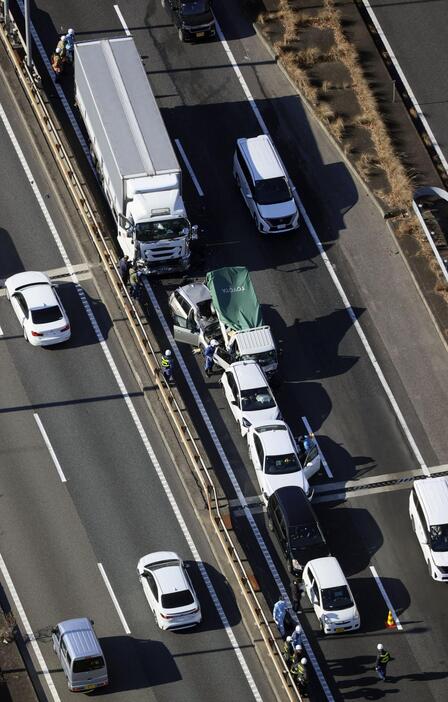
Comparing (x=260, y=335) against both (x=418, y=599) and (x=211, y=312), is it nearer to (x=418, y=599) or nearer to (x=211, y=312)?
(x=211, y=312)

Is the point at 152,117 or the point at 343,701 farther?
the point at 152,117

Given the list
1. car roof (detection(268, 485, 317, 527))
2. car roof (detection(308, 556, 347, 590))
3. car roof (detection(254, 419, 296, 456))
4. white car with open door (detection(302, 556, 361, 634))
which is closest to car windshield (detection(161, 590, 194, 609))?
white car with open door (detection(302, 556, 361, 634))

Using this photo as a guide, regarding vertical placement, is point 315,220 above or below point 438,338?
above

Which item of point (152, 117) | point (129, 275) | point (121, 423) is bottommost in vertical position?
point (121, 423)

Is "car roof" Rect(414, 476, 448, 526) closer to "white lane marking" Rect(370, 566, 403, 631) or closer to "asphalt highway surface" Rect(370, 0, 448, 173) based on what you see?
"white lane marking" Rect(370, 566, 403, 631)

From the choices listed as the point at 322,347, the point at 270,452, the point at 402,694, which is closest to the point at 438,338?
the point at 322,347
